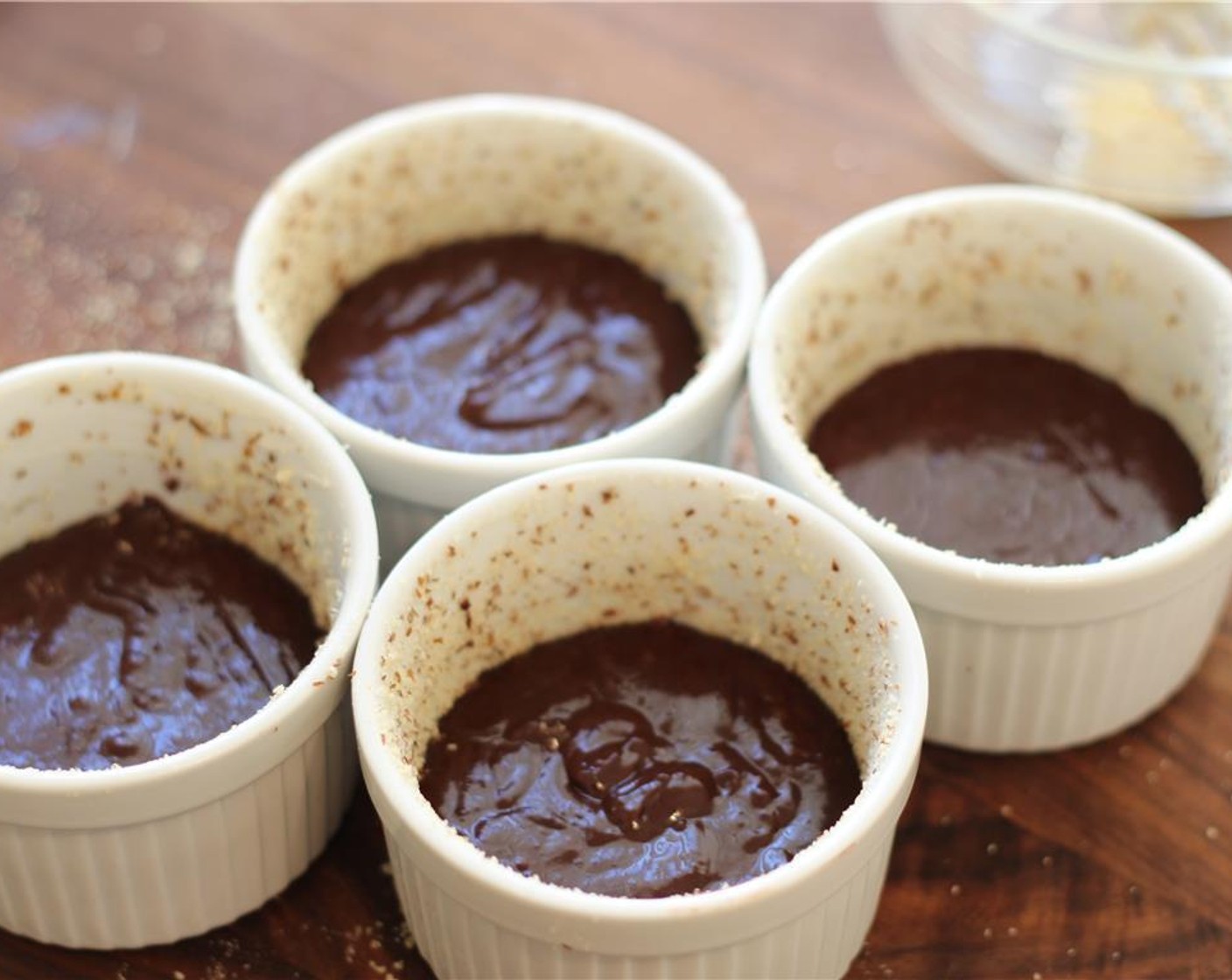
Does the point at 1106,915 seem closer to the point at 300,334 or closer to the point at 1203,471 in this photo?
the point at 1203,471

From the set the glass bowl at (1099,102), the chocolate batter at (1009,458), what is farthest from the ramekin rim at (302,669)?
the glass bowl at (1099,102)

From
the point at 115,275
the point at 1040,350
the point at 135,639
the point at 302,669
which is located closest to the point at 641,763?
the point at 302,669

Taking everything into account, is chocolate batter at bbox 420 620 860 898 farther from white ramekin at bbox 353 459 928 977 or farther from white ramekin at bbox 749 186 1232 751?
white ramekin at bbox 749 186 1232 751

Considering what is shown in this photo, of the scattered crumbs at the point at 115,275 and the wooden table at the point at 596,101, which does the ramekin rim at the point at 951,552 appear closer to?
the wooden table at the point at 596,101

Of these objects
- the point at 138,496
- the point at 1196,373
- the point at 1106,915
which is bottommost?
the point at 1106,915

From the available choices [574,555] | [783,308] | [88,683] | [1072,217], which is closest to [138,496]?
[88,683]

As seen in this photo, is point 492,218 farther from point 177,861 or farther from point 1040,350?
point 177,861

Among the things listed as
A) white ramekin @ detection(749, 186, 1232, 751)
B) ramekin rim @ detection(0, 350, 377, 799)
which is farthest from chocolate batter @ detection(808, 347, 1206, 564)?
ramekin rim @ detection(0, 350, 377, 799)
